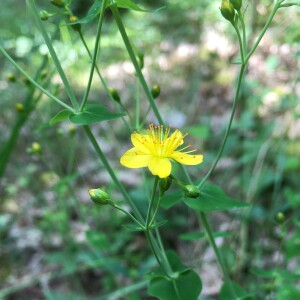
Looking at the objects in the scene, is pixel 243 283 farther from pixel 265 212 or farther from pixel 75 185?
pixel 75 185

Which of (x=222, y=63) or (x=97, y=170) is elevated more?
(x=222, y=63)

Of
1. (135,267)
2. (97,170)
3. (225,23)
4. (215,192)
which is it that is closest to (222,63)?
(225,23)

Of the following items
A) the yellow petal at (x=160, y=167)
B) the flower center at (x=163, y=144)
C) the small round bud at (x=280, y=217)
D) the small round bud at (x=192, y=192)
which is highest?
the flower center at (x=163, y=144)

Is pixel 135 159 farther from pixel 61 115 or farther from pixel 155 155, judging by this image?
pixel 61 115

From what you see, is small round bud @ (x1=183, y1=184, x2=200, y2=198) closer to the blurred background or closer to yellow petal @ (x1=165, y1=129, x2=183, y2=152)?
yellow petal @ (x1=165, y1=129, x2=183, y2=152)

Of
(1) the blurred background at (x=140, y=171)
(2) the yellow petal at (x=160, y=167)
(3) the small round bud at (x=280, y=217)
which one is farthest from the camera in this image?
(1) the blurred background at (x=140, y=171)

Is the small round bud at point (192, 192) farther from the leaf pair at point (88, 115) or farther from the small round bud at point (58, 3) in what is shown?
the small round bud at point (58, 3)

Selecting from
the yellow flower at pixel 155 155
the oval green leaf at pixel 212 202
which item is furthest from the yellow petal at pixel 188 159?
the oval green leaf at pixel 212 202

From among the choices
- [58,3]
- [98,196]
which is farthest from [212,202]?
[58,3]
